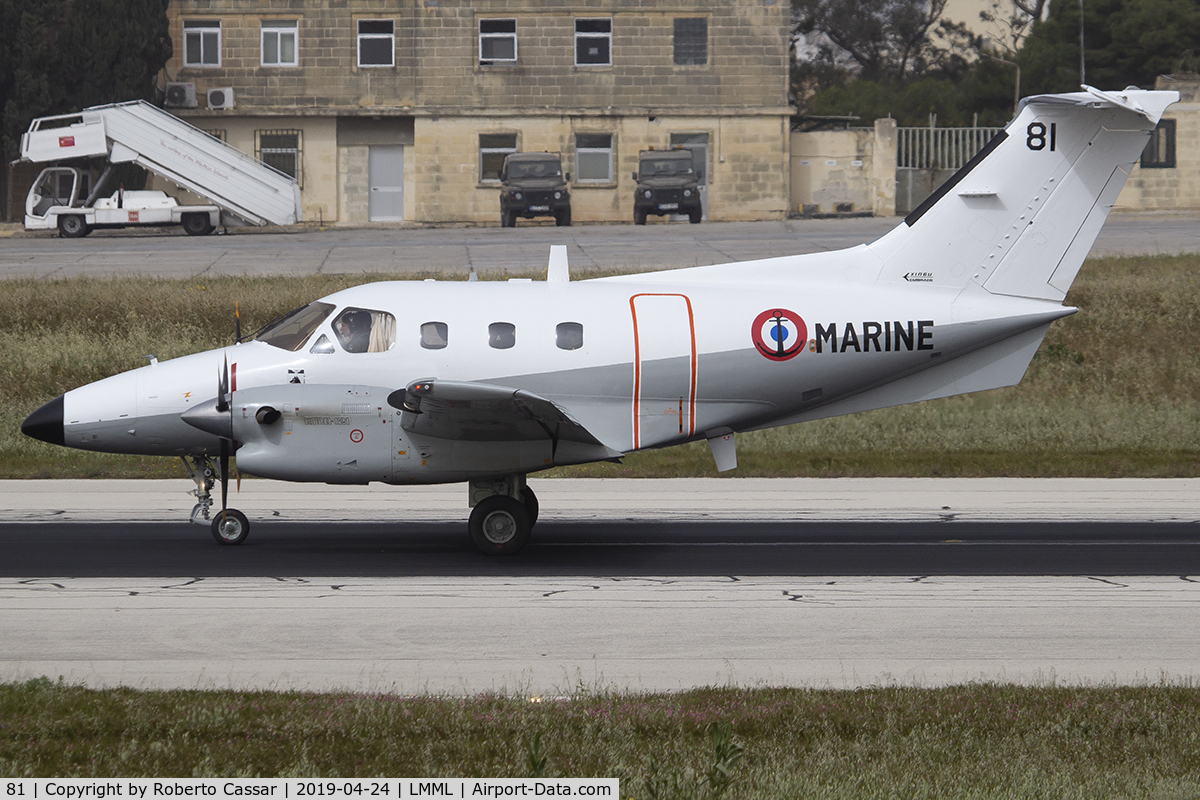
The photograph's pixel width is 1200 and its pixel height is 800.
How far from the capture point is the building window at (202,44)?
55.7 m

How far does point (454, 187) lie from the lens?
182ft

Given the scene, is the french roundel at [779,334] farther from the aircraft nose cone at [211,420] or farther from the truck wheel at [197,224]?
the truck wheel at [197,224]

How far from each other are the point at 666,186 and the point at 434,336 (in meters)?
37.2

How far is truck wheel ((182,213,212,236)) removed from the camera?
46.6m

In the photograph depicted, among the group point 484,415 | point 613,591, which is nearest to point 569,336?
point 484,415

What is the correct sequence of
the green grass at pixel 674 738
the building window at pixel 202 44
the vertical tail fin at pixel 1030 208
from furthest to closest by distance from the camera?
1. the building window at pixel 202 44
2. the vertical tail fin at pixel 1030 208
3. the green grass at pixel 674 738

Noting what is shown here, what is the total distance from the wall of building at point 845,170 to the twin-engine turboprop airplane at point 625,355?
1640 inches

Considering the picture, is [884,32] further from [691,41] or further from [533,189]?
[533,189]

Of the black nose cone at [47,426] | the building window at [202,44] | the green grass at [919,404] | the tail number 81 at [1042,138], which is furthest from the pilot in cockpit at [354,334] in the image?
the building window at [202,44]

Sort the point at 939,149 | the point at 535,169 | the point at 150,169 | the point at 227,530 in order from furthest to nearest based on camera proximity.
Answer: the point at 939,149, the point at 535,169, the point at 150,169, the point at 227,530

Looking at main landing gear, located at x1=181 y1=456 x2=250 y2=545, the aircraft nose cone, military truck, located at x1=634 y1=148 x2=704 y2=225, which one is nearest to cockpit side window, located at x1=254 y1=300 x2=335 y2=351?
the aircraft nose cone

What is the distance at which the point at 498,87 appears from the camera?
5541 cm

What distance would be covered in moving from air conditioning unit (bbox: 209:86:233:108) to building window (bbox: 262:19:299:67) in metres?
2.08

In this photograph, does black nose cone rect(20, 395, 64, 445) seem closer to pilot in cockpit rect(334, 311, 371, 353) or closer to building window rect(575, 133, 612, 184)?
pilot in cockpit rect(334, 311, 371, 353)
